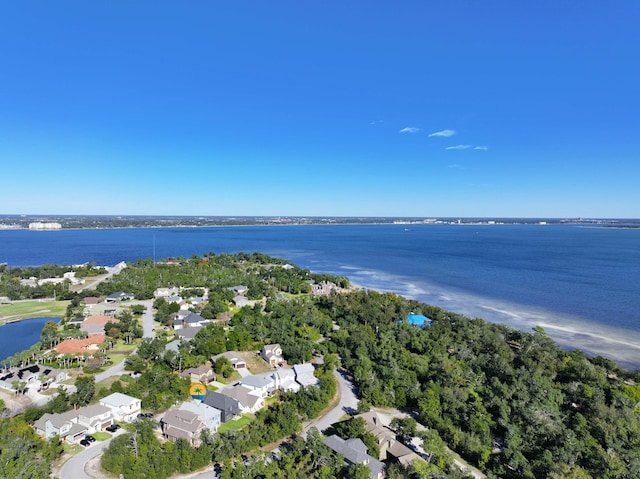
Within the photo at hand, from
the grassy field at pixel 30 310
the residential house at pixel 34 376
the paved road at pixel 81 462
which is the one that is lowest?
the grassy field at pixel 30 310

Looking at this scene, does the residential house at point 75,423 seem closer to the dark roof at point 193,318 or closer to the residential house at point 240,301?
the dark roof at point 193,318

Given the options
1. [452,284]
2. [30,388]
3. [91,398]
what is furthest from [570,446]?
[452,284]

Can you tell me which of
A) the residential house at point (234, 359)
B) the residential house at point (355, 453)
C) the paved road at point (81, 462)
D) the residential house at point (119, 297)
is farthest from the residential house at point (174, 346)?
the residential house at point (119, 297)

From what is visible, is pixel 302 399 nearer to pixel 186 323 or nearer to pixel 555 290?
pixel 186 323

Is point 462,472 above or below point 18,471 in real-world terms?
below

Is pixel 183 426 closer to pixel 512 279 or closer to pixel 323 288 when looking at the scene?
pixel 323 288

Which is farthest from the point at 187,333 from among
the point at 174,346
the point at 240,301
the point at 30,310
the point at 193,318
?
the point at 30,310
